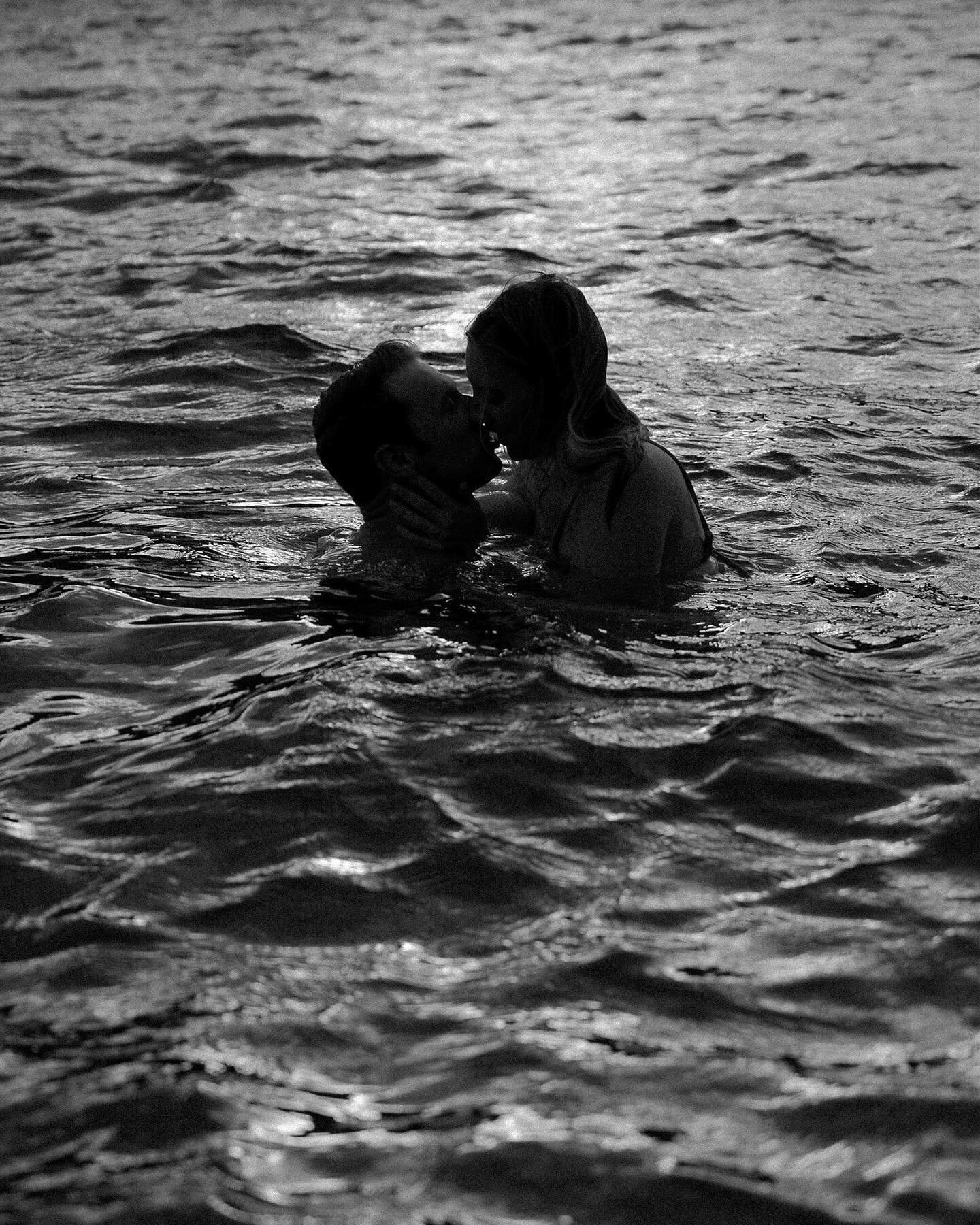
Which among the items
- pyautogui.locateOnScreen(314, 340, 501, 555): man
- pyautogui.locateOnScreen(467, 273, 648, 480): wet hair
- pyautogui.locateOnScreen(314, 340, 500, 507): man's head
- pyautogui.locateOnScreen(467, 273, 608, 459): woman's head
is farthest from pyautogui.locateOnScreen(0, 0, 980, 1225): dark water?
pyautogui.locateOnScreen(467, 273, 608, 459): woman's head

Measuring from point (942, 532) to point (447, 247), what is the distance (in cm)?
642

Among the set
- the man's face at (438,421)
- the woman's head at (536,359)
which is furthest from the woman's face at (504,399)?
the man's face at (438,421)

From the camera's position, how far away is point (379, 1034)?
3.38 meters

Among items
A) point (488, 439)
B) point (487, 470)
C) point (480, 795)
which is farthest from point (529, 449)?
point (480, 795)

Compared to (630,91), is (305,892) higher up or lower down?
lower down

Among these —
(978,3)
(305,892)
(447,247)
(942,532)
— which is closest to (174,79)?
(447,247)

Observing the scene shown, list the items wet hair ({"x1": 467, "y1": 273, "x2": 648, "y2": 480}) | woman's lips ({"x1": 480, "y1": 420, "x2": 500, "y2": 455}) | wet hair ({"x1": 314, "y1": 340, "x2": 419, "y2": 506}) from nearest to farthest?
1. wet hair ({"x1": 467, "y1": 273, "x2": 648, "y2": 480})
2. woman's lips ({"x1": 480, "y1": 420, "x2": 500, "y2": 455})
3. wet hair ({"x1": 314, "y1": 340, "x2": 419, "y2": 506})

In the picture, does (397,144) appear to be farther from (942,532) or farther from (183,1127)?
(183,1127)

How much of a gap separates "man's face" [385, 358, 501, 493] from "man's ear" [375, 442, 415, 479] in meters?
0.02

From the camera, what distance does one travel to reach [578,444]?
17.7 ft

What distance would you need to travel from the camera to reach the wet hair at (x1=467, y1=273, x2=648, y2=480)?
525 cm

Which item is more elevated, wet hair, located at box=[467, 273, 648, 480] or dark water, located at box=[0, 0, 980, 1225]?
wet hair, located at box=[467, 273, 648, 480]

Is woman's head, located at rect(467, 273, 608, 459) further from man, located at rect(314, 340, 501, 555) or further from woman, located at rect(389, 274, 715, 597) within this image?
man, located at rect(314, 340, 501, 555)

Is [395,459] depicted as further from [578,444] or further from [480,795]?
[480,795]
